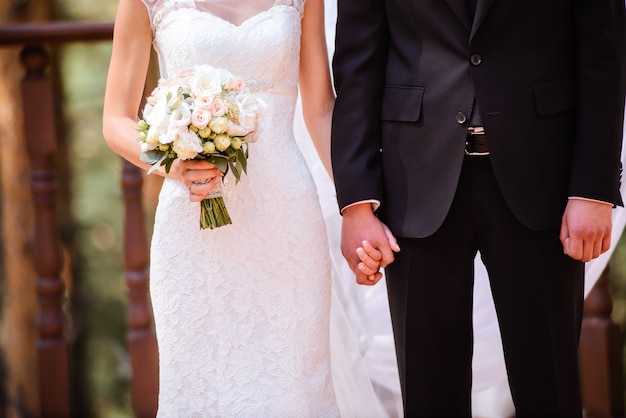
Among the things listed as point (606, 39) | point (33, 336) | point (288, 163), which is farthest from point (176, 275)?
point (33, 336)

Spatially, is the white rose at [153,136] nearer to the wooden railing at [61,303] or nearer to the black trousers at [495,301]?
the black trousers at [495,301]

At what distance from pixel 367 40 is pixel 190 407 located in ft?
3.81

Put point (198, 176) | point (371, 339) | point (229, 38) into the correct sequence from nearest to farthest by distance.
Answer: point (198, 176)
point (229, 38)
point (371, 339)

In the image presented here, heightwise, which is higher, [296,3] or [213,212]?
[296,3]

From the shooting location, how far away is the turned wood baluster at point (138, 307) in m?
3.44

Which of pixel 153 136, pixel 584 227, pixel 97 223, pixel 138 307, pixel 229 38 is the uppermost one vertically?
pixel 229 38

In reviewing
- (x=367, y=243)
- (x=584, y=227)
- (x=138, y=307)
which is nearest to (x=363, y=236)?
(x=367, y=243)

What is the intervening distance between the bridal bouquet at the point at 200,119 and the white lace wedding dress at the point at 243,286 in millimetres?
206

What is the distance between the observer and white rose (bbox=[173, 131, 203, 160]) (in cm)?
225

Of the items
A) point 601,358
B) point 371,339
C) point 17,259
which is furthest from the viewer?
point 17,259

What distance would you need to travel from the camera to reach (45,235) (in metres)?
3.49

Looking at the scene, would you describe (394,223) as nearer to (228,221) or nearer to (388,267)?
(388,267)

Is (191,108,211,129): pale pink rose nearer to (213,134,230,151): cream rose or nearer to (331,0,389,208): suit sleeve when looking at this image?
(213,134,230,151): cream rose

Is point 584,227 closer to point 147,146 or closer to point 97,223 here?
point 147,146
